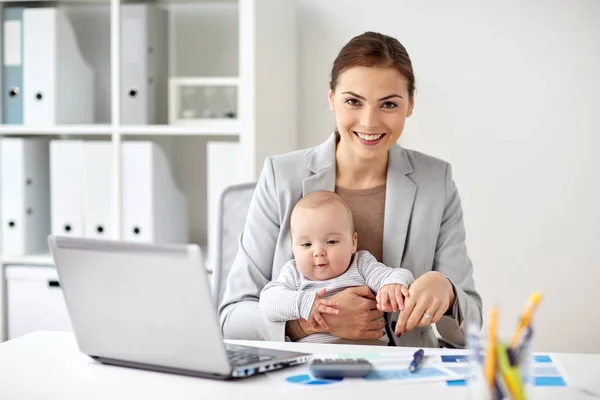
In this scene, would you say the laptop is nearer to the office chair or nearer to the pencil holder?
the pencil holder

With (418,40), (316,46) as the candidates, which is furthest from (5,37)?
(418,40)

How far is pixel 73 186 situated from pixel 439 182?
148 centimetres

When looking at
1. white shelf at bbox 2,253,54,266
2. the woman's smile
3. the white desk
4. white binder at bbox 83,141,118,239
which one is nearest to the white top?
the woman's smile

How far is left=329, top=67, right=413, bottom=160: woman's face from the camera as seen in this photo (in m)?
1.90

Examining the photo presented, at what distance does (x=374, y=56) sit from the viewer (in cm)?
192

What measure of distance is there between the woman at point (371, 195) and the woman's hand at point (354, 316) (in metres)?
0.11

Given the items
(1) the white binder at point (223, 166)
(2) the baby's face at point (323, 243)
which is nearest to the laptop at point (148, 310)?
(2) the baby's face at point (323, 243)

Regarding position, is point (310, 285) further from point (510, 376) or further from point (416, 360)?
point (510, 376)

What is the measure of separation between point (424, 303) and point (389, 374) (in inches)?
14.3

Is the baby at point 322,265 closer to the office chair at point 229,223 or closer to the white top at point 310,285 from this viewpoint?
the white top at point 310,285

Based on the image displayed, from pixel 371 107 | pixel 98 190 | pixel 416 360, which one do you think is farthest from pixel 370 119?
pixel 98 190

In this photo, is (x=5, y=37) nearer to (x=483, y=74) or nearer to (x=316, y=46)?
(x=316, y=46)

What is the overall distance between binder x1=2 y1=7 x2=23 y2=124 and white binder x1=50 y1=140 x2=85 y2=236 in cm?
19

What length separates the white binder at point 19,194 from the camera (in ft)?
9.83
